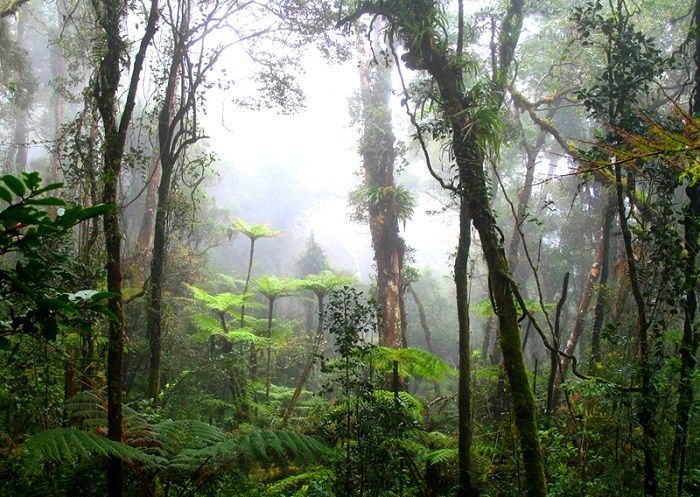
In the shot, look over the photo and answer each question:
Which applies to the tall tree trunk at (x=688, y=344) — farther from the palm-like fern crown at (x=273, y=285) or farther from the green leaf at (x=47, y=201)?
the palm-like fern crown at (x=273, y=285)

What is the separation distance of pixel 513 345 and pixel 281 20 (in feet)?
21.1

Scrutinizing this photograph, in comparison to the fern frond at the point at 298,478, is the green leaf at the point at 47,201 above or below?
above

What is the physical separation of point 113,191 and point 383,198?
25.4ft

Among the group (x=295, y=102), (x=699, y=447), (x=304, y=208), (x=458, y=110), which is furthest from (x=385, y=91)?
(x=304, y=208)

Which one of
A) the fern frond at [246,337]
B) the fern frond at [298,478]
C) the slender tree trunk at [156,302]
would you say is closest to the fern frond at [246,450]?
the fern frond at [298,478]

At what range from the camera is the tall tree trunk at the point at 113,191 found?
3156 mm

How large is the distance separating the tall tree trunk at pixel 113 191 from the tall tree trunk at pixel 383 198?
6.34 meters

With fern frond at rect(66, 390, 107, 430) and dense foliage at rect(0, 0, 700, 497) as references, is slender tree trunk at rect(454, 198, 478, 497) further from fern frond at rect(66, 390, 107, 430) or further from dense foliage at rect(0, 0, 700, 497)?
fern frond at rect(66, 390, 107, 430)

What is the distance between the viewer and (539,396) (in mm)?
7754

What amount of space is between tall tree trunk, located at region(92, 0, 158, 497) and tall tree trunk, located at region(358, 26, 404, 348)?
6.34m

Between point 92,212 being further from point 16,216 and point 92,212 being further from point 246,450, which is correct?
point 246,450

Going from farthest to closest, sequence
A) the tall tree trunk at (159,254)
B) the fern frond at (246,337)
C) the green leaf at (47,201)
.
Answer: the fern frond at (246,337) → the tall tree trunk at (159,254) → the green leaf at (47,201)

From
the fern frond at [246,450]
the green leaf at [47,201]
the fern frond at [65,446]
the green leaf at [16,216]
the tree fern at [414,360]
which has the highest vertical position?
the green leaf at [47,201]

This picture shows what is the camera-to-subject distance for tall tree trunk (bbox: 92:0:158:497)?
10.4ft
